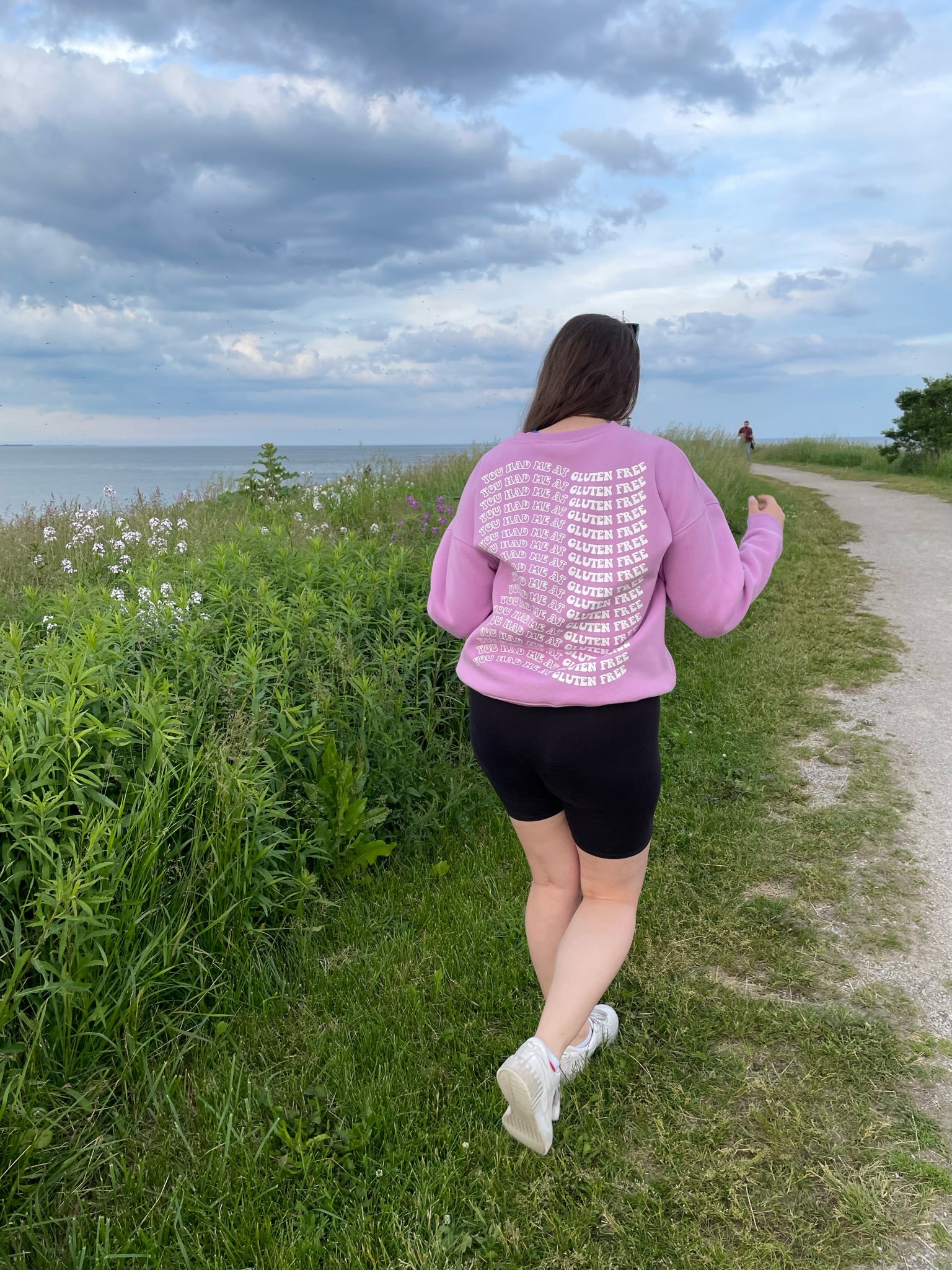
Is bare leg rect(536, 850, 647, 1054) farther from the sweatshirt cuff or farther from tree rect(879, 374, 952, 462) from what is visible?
tree rect(879, 374, 952, 462)

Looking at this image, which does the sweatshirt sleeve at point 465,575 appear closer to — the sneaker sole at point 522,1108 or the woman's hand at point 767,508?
the woman's hand at point 767,508

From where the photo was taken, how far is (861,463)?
29.7 meters

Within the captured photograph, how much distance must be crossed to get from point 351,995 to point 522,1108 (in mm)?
1085

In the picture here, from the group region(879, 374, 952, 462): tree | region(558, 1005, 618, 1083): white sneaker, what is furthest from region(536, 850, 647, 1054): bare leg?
region(879, 374, 952, 462): tree

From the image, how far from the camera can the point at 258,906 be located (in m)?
3.30

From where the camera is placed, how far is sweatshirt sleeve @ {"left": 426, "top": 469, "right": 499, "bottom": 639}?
244 cm

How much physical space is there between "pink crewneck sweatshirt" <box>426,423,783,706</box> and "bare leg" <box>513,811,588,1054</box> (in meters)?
0.51

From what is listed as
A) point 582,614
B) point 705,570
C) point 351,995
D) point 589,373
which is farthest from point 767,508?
point 351,995

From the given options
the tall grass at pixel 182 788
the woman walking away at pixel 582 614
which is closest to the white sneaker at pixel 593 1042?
the woman walking away at pixel 582 614

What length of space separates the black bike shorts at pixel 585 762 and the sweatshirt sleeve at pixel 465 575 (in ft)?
0.84

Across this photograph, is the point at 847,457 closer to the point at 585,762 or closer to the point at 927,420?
the point at 927,420

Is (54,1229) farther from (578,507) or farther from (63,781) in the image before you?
(578,507)

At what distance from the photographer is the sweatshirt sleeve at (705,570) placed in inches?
86.8

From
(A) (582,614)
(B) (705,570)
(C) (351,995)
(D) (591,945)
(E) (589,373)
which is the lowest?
(C) (351,995)
